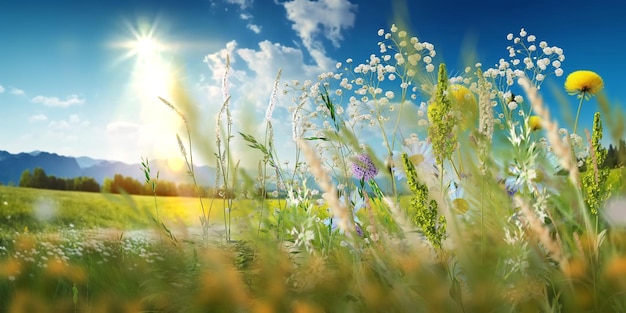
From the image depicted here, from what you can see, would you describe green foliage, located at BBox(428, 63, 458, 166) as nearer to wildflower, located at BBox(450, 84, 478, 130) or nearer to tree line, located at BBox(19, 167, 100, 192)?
wildflower, located at BBox(450, 84, 478, 130)

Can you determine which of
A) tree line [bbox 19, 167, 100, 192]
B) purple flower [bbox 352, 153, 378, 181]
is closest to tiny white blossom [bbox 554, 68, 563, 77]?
purple flower [bbox 352, 153, 378, 181]

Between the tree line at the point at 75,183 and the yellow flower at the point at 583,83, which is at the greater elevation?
the yellow flower at the point at 583,83

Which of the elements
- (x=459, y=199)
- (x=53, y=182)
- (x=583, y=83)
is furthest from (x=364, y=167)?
(x=53, y=182)

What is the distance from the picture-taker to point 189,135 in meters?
1.83

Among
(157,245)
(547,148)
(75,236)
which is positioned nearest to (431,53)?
(547,148)

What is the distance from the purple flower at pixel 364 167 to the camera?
6.51 ft

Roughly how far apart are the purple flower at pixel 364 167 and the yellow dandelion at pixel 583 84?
1.75 m

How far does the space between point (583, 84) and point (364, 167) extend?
6.23ft

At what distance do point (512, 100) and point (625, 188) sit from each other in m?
0.71

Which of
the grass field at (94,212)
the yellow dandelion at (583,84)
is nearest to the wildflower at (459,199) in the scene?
the grass field at (94,212)

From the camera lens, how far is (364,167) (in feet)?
6.51

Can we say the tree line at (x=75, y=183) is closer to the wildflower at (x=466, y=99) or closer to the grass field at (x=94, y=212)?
the grass field at (x=94, y=212)

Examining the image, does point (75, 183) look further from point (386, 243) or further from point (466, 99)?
point (386, 243)

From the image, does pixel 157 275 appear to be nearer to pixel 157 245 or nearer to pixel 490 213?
pixel 157 245
